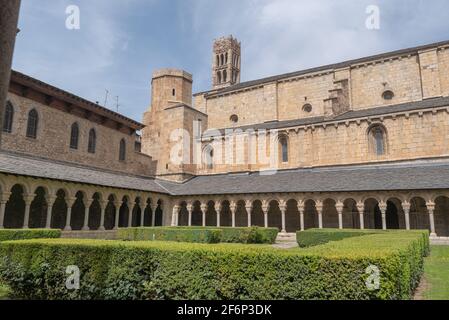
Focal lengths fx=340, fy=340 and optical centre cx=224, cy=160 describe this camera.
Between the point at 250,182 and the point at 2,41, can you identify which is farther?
the point at 250,182

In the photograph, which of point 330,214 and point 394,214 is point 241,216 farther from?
point 394,214

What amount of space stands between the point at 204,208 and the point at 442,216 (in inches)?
645

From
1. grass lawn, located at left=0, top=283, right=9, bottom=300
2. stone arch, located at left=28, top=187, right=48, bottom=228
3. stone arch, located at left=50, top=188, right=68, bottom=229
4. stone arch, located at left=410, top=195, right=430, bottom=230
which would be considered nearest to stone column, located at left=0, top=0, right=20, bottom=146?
grass lawn, located at left=0, top=283, right=9, bottom=300

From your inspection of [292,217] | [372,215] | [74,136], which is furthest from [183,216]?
[372,215]

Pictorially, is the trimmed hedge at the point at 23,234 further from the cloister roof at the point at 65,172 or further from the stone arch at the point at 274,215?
the stone arch at the point at 274,215

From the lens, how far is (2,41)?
2.53 m

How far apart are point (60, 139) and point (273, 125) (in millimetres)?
17835

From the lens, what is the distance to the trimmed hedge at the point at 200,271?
197 inches

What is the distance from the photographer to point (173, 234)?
18906 millimetres
